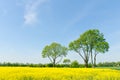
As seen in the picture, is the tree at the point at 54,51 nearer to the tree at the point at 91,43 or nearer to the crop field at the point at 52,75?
the tree at the point at 91,43

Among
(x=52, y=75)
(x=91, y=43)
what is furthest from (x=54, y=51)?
(x=52, y=75)

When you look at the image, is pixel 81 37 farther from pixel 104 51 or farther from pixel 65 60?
pixel 65 60

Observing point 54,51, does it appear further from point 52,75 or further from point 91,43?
point 52,75

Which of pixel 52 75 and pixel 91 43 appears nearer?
pixel 52 75

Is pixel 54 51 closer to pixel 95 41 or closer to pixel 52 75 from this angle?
pixel 95 41

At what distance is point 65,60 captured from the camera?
98.1 m

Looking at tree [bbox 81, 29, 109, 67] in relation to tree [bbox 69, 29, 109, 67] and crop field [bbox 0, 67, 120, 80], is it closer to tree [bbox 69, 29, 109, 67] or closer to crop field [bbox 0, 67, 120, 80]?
tree [bbox 69, 29, 109, 67]

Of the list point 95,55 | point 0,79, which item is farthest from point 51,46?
point 0,79

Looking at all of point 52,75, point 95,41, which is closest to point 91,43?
point 95,41

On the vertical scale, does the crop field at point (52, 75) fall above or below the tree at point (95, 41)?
below

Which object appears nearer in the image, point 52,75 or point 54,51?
point 52,75

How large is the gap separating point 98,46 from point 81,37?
Result: 22.8ft

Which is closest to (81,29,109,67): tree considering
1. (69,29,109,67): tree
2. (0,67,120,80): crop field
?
(69,29,109,67): tree

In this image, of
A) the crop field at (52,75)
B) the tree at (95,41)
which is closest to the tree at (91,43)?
the tree at (95,41)
